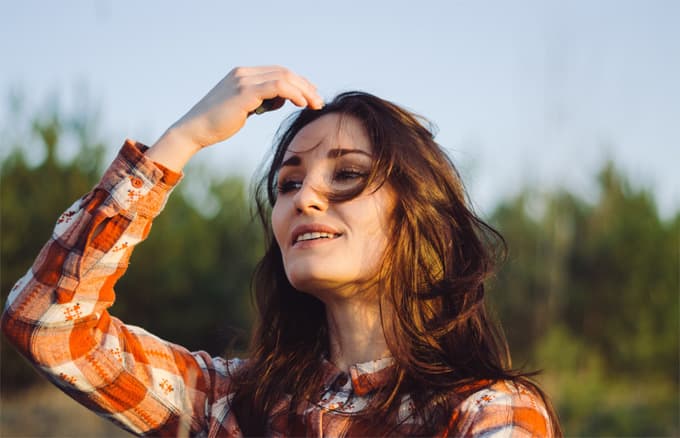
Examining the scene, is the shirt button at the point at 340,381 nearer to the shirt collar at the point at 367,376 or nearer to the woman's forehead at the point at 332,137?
the shirt collar at the point at 367,376

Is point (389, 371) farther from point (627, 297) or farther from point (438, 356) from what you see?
point (627, 297)

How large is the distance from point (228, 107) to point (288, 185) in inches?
12.8

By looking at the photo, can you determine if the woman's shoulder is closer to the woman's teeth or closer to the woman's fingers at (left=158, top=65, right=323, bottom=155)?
the woman's teeth

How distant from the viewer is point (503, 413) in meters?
1.50

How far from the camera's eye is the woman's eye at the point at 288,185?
1884 millimetres

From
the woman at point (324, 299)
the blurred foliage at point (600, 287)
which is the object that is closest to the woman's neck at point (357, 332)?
the woman at point (324, 299)

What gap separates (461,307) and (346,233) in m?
0.37

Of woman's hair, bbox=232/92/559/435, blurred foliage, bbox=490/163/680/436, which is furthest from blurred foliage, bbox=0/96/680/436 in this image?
woman's hair, bbox=232/92/559/435

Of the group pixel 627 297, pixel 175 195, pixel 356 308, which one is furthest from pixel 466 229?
pixel 627 297

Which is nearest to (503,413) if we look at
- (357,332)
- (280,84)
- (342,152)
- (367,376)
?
(367,376)

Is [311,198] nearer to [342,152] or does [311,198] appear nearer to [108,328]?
[342,152]

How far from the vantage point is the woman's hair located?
1659mm

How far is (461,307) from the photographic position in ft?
6.05

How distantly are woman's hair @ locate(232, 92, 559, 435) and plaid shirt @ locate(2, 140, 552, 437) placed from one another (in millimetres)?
47
